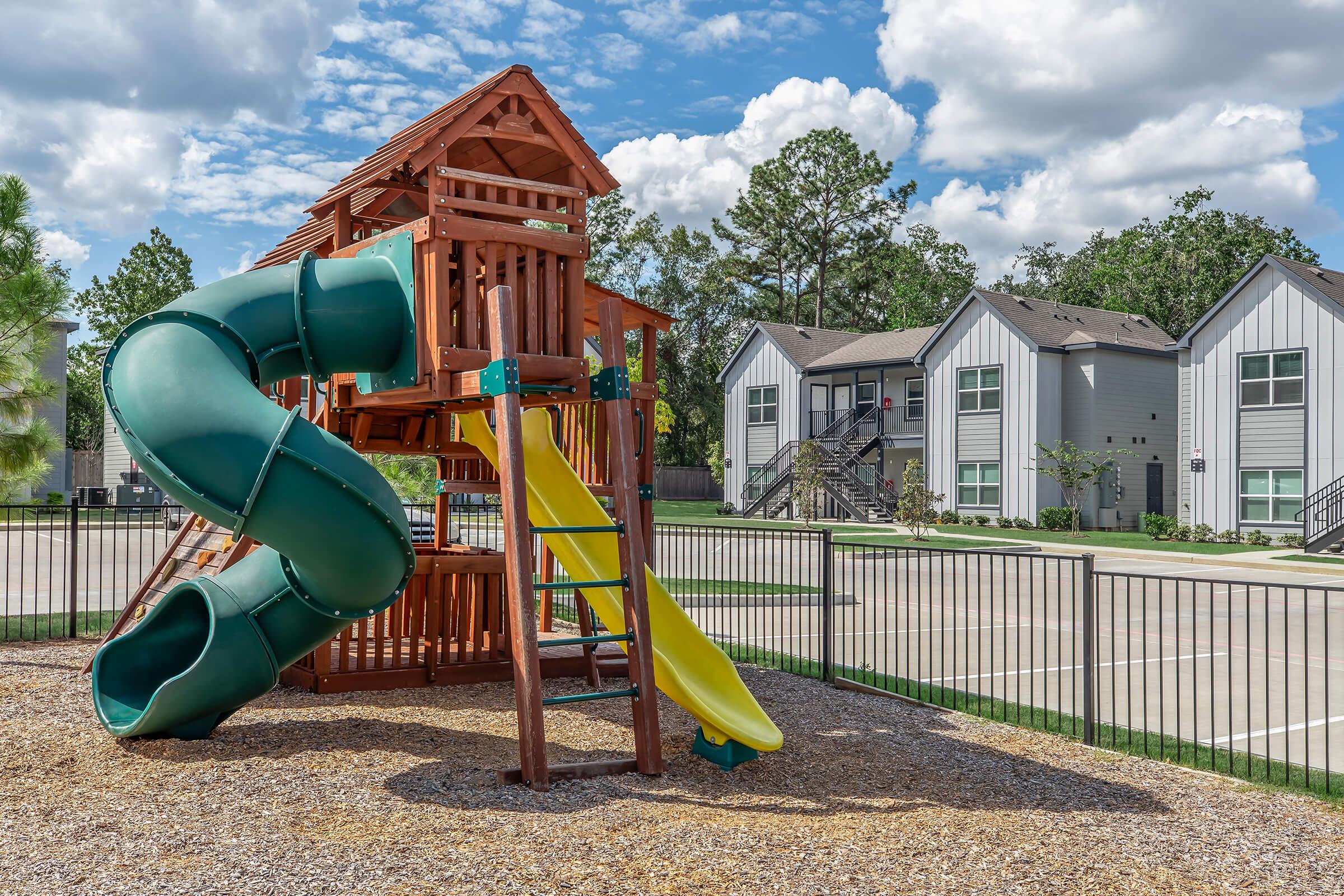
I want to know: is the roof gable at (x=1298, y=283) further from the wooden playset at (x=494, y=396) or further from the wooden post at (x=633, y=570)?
the wooden post at (x=633, y=570)

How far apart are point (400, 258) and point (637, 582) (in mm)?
2814

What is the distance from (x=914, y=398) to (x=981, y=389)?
19.2ft

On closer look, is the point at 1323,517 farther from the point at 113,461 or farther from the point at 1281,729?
the point at 113,461

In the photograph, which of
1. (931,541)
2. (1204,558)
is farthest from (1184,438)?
(931,541)

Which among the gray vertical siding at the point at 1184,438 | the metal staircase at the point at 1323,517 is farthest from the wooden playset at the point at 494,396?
the gray vertical siding at the point at 1184,438

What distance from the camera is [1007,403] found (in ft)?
119

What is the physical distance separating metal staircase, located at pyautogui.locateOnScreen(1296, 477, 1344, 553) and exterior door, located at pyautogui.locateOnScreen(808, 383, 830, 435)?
1873 centimetres

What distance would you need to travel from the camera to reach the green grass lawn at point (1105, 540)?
2736 centimetres

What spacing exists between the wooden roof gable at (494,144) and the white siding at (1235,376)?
88.8ft

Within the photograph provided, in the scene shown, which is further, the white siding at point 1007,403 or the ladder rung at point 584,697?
the white siding at point 1007,403

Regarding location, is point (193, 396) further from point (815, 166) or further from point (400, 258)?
point (815, 166)

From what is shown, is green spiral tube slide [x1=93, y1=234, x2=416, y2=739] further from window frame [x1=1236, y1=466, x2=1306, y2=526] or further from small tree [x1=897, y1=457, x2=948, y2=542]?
window frame [x1=1236, y1=466, x2=1306, y2=526]

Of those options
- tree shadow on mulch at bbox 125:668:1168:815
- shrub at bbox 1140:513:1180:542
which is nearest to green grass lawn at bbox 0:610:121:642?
tree shadow on mulch at bbox 125:668:1168:815

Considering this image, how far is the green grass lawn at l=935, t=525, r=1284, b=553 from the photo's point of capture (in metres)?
27.4
